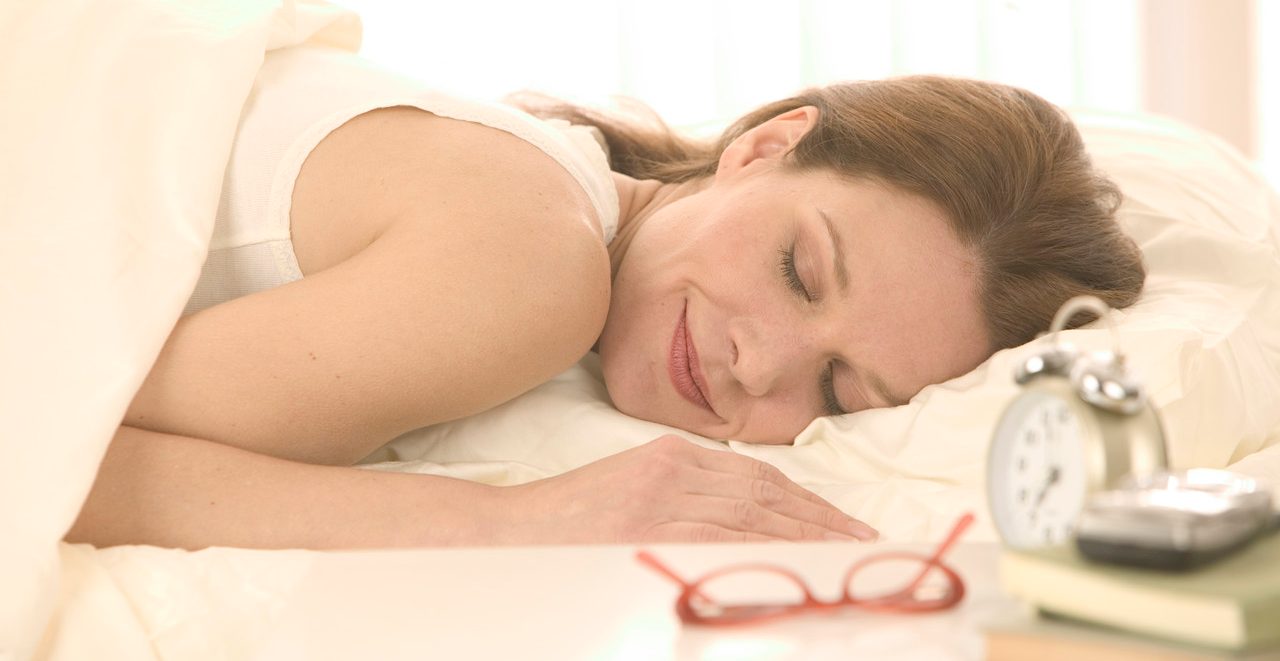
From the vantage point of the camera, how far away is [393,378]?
1.20 metres

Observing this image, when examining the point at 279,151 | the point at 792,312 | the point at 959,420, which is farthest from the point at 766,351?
the point at 279,151

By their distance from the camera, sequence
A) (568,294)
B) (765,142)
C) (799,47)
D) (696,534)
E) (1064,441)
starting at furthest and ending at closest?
(799,47), (765,142), (568,294), (696,534), (1064,441)

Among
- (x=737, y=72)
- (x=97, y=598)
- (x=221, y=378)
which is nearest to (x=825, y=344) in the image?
(x=221, y=378)

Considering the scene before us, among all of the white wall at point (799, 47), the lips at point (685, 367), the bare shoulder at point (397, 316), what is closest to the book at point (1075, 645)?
the bare shoulder at point (397, 316)

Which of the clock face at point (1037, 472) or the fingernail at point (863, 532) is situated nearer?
the clock face at point (1037, 472)

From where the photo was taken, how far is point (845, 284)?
137 cm

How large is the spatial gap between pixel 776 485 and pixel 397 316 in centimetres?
38

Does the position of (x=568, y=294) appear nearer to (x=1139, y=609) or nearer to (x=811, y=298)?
(x=811, y=298)

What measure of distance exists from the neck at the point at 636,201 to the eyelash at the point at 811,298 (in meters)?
0.24

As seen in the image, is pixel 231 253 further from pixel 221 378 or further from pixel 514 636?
pixel 514 636

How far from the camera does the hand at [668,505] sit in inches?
44.1

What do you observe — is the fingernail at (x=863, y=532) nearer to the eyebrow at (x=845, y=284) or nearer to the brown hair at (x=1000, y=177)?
the eyebrow at (x=845, y=284)

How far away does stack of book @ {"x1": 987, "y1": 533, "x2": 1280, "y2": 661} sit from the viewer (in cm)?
61

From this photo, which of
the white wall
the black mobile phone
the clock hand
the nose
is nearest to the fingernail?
the nose
